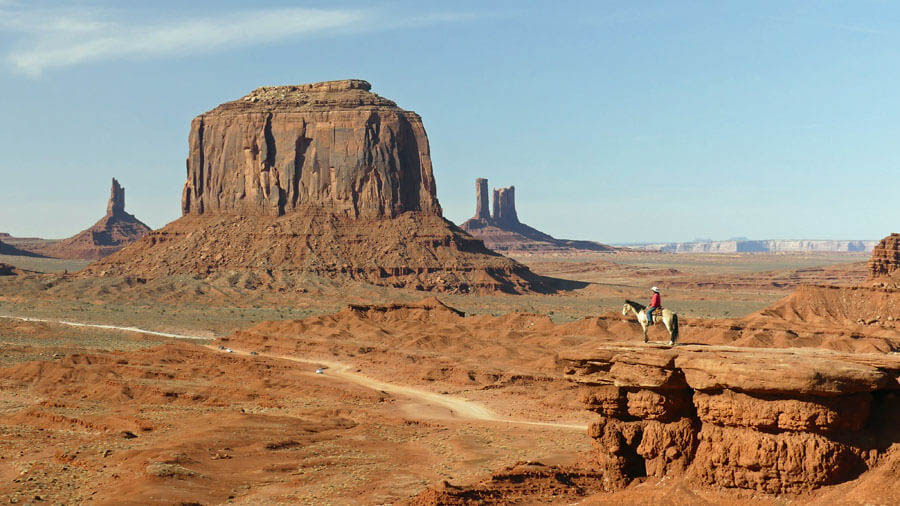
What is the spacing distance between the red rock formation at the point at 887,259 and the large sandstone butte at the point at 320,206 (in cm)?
5583

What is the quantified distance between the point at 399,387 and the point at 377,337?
66.2 feet

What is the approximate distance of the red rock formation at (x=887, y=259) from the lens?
7732 centimetres

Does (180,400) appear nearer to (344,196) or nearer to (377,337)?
(377,337)

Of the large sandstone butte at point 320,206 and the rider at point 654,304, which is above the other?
the large sandstone butte at point 320,206

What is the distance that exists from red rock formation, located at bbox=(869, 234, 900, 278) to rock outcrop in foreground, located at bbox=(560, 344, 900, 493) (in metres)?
63.9

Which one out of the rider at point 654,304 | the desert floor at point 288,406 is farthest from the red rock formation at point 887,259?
the rider at point 654,304

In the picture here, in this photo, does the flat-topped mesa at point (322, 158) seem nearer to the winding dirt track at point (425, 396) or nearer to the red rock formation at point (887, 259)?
the winding dirt track at point (425, 396)

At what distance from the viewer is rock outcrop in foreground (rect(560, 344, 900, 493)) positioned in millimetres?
17906

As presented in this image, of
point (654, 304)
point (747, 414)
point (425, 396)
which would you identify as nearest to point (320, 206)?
point (425, 396)

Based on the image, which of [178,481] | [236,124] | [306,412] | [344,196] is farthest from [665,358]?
[236,124]

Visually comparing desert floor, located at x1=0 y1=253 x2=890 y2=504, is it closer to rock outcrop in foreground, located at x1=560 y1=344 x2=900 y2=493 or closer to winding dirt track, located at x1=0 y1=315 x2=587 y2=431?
winding dirt track, located at x1=0 y1=315 x2=587 y2=431

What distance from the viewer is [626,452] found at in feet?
70.3

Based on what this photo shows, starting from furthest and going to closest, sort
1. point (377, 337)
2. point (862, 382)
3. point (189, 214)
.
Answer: point (189, 214), point (377, 337), point (862, 382)

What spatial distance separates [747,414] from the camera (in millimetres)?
18750
